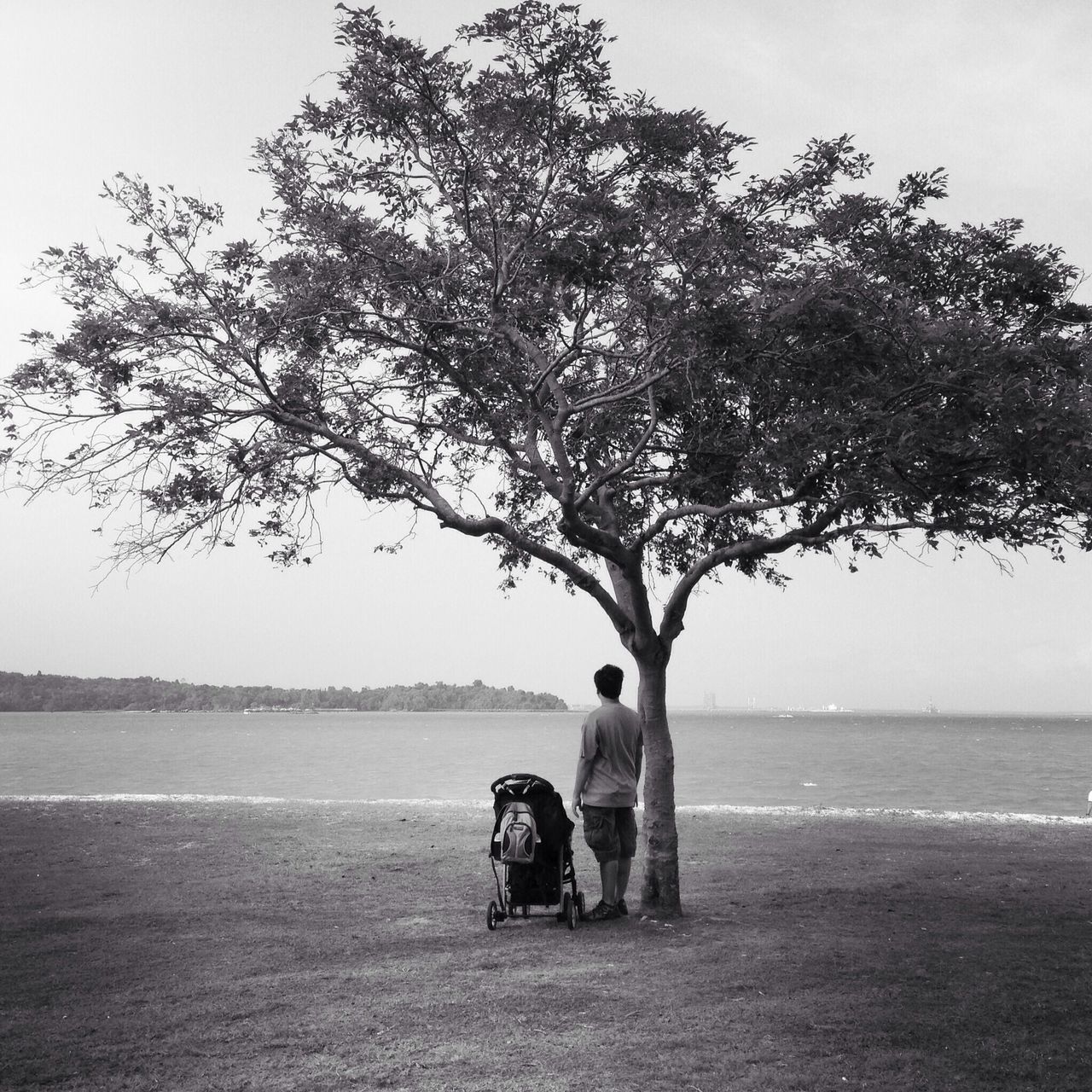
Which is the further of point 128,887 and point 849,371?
point 128,887

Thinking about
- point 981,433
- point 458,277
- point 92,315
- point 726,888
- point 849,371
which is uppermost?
point 458,277

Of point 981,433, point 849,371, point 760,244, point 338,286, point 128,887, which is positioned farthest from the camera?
point 128,887

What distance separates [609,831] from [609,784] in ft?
1.35

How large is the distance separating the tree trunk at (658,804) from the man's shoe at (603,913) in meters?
0.31

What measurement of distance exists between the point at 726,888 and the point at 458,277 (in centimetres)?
712

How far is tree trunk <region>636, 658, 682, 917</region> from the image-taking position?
30.1ft

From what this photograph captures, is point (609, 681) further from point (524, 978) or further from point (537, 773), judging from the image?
point (537, 773)

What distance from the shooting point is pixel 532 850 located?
331 inches

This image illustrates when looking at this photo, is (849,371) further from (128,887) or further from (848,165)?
(128,887)

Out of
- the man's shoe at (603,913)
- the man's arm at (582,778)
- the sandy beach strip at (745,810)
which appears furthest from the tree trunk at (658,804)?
the sandy beach strip at (745,810)

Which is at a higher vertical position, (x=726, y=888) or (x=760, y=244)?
(x=760, y=244)

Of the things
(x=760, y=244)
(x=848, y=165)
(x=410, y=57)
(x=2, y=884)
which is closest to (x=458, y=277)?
(x=410, y=57)

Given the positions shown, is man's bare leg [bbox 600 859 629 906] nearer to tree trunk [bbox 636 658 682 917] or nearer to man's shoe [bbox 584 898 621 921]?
man's shoe [bbox 584 898 621 921]

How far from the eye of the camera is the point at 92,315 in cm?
962
